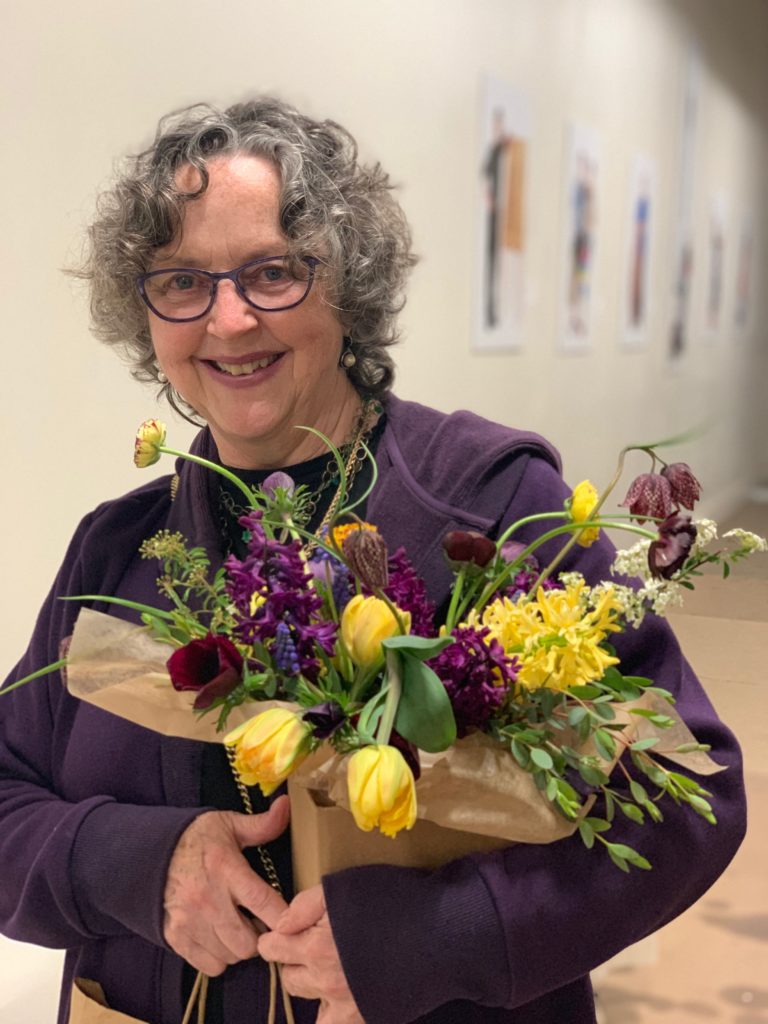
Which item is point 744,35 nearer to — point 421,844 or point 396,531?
point 396,531

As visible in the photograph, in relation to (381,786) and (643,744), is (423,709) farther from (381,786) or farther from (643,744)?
(643,744)

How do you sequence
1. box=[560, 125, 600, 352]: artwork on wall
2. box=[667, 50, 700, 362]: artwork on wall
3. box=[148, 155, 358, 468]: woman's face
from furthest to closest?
box=[560, 125, 600, 352]: artwork on wall → box=[667, 50, 700, 362]: artwork on wall → box=[148, 155, 358, 468]: woman's face

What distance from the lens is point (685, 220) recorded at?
2521mm

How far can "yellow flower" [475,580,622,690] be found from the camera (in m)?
0.82

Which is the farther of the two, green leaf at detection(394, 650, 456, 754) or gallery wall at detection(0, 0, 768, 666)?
gallery wall at detection(0, 0, 768, 666)

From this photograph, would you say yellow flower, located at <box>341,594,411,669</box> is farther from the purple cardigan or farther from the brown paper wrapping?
the purple cardigan

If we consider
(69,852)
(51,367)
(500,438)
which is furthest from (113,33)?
(69,852)

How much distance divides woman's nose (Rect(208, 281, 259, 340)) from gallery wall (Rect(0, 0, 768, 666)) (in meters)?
0.53

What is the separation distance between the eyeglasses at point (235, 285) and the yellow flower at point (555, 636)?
56 cm

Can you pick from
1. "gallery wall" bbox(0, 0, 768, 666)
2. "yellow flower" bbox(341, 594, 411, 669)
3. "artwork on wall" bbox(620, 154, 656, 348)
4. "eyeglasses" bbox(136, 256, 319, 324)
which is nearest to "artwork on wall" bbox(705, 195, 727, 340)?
"gallery wall" bbox(0, 0, 768, 666)

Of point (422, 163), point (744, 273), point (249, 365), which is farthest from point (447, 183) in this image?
point (249, 365)

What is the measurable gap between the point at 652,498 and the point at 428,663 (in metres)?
0.21

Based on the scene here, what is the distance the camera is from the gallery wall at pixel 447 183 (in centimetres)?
205

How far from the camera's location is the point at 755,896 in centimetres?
151
